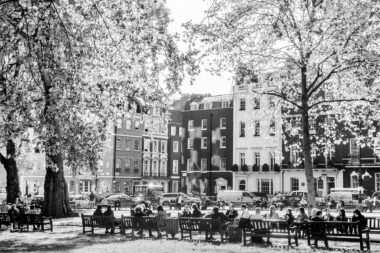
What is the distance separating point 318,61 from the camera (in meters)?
22.3

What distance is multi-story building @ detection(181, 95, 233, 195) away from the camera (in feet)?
230

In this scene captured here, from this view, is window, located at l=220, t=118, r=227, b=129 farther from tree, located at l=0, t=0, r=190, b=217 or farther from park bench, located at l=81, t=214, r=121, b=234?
tree, located at l=0, t=0, r=190, b=217

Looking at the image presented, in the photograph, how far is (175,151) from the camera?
89.4m

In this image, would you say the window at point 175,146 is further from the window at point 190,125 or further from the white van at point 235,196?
the white van at point 235,196

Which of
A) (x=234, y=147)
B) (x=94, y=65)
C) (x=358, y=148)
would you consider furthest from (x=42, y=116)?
(x=234, y=147)

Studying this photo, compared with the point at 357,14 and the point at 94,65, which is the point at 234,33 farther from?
the point at 94,65

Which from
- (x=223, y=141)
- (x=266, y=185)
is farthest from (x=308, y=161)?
(x=223, y=141)

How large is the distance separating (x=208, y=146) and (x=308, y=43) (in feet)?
174

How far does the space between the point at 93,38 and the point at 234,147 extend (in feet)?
180

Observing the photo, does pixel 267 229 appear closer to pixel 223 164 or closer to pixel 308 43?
pixel 308 43

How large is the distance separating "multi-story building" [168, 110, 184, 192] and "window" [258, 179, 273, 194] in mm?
24793

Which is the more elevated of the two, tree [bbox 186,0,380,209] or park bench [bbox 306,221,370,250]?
tree [bbox 186,0,380,209]

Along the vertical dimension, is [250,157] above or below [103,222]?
above

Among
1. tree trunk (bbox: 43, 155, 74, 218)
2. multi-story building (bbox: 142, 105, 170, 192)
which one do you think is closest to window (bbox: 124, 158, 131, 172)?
multi-story building (bbox: 142, 105, 170, 192)
